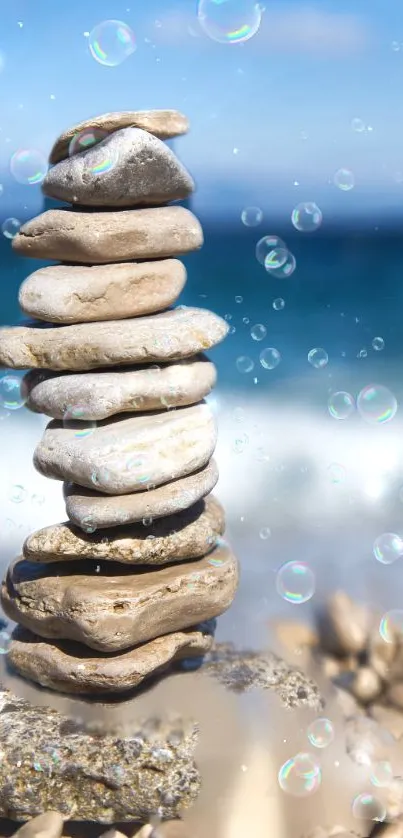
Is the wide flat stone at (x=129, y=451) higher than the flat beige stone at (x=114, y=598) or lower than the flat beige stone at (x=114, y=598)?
higher

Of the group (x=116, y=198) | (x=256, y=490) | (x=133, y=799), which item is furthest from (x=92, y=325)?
(x=256, y=490)

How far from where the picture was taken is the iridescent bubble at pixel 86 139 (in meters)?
4.51

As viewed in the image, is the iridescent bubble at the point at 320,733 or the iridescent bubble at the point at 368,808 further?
the iridescent bubble at the point at 320,733

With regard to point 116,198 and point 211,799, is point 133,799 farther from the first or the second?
point 116,198

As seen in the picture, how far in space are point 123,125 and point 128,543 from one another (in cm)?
229

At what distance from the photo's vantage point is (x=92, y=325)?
461cm

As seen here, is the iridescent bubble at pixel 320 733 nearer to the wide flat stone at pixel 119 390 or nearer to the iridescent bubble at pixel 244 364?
the wide flat stone at pixel 119 390

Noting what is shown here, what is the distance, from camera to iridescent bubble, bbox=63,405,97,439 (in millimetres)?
4535

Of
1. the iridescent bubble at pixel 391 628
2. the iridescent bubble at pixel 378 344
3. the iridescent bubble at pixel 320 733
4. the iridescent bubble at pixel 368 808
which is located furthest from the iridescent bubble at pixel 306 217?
the iridescent bubble at pixel 378 344

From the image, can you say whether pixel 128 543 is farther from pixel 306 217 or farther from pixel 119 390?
pixel 306 217

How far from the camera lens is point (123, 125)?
452 cm

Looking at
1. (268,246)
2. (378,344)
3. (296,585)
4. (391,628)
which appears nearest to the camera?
(296,585)

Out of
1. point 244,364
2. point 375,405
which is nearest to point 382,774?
point 375,405

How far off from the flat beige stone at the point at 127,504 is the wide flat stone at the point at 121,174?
162 centimetres
